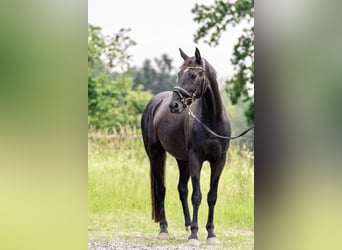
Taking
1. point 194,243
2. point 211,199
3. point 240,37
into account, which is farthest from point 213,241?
point 240,37

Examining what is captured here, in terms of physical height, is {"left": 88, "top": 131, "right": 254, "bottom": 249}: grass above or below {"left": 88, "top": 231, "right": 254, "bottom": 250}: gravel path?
above

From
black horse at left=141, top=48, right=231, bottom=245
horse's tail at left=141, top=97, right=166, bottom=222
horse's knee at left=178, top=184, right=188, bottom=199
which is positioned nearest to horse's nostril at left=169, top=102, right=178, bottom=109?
black horse at left=141, top=48, right=231, bottom=245

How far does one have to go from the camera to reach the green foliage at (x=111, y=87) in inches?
175

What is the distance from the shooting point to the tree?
14.3 ft

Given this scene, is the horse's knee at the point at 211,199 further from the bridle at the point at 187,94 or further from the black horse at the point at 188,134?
the bridle at the point at 187,94

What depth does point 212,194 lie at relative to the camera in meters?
4.44

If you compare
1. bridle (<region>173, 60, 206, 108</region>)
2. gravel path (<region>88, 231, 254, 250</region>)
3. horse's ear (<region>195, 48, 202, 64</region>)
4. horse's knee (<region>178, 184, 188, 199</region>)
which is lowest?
gravel path (<region>88, 231, 254, 250</region>)

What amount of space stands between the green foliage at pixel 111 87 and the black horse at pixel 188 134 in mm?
123

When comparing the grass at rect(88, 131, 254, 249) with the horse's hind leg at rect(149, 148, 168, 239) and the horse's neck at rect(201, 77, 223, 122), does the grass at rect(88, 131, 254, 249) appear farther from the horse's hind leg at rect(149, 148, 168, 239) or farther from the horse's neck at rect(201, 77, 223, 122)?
the horse's neck at rect(201, 77, 223, 122)

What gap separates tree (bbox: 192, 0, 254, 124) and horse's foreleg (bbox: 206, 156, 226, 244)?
392 mm

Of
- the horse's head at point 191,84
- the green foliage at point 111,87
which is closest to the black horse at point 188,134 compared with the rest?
the horse's head at point 191,84

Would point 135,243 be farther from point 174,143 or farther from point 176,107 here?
point 176,107
